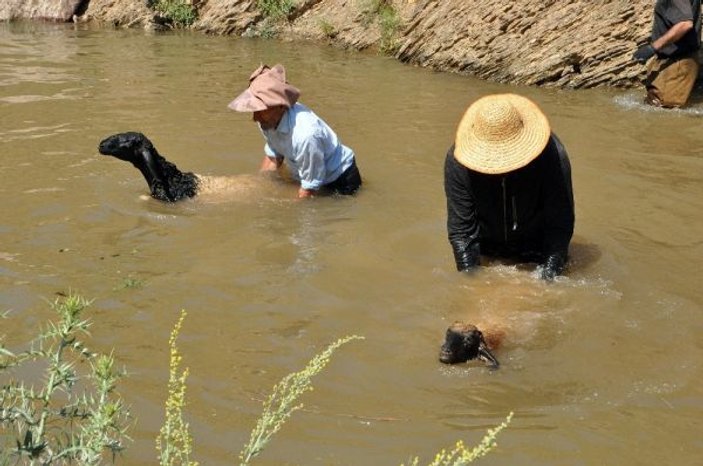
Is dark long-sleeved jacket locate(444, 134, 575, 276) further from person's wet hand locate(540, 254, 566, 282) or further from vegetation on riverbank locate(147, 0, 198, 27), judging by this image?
vegetation on riverbank locate(147, 0, 198, 27)

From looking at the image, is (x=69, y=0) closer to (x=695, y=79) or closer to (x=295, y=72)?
(x=295, y=72)

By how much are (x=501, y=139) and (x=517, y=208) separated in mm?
473

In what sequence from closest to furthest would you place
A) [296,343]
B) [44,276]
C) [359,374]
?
[359,374] < [296,343] < [44,276]

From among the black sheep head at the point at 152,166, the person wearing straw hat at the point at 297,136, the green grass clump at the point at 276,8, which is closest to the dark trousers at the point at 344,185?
the person wearing straw hat at the point at 297,136

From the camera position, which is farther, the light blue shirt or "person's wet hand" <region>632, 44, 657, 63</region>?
"person's wet hand" <region>632, 44, 657, 63</region>

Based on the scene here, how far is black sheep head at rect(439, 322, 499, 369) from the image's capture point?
11.5 feet

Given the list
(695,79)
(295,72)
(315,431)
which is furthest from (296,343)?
(295,72)

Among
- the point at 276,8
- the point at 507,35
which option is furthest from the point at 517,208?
the point at 276,8

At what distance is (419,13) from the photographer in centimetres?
1119

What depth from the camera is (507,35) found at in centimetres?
986

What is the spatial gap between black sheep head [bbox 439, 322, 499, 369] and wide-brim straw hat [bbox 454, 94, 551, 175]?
78cm

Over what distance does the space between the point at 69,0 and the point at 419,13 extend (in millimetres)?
7694

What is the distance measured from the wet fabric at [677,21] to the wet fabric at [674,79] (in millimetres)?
83

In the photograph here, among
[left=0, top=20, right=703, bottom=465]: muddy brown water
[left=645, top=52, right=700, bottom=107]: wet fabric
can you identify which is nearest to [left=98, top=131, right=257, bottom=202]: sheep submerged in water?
[left=0, top=20, right=703, bottom=465]: muddy brown water
